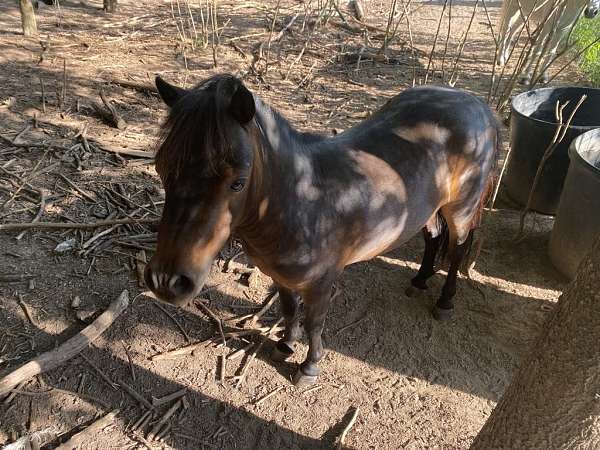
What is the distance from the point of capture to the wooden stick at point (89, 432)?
7.75 feet

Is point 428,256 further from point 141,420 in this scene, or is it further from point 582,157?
point 141,420

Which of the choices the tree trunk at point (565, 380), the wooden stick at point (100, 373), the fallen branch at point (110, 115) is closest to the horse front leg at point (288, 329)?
the wooden stick at point (100, 373)

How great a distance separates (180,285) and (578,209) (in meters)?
3.11

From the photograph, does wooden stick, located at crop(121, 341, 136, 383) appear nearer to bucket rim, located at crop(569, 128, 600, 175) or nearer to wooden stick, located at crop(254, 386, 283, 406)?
wooden stick, located at crop(254, 386, 283, 406)

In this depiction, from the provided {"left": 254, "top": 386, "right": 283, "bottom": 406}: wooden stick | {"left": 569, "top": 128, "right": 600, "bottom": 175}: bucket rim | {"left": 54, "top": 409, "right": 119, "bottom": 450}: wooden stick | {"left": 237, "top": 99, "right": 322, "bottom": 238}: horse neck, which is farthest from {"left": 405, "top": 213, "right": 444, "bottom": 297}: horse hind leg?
{"left": 54, "top": 409, "right": 119, "bottom": 450}: wooden stick

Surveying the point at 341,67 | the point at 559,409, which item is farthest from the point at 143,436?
the point at 341,67

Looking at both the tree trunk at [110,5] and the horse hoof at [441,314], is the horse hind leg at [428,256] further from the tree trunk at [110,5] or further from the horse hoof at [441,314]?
the tree trunk at [110,5]

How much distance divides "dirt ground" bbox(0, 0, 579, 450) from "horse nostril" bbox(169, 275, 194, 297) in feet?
4.02

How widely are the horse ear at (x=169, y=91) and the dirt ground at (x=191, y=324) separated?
1.69 meters

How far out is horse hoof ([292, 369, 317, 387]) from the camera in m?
2.85

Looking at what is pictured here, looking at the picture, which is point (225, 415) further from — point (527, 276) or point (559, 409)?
point (527, 276)

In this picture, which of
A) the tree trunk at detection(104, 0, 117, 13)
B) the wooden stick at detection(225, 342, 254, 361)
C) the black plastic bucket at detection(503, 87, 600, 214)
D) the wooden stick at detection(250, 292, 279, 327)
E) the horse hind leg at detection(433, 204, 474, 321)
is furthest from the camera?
the tree trunk at detection(104, 0, 117, 13)

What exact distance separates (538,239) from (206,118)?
3645 mm

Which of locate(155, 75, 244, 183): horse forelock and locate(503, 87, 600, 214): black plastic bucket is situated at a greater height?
locate(155, 75, 244, 183): horse forelock
